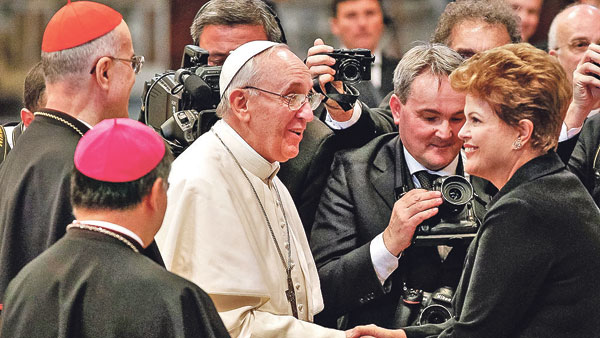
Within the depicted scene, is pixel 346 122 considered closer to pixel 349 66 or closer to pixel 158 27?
pixel 349 66

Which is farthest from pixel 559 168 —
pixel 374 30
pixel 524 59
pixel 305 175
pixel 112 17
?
pixel 374 30

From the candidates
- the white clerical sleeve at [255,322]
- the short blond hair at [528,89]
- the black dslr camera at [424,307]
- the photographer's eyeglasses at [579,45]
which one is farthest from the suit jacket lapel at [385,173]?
the photographer's eyeglasses at [579,45]

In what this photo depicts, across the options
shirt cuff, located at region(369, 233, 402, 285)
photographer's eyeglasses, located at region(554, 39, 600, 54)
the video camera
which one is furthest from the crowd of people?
photographer's eyeglasses, located at region(554, 39, 600, 54)

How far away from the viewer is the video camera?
161 inches

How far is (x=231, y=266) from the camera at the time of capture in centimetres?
344

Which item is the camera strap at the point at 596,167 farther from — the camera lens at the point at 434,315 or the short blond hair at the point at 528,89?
the short blond hair at the point at 528,89

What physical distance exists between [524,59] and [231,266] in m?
1.15

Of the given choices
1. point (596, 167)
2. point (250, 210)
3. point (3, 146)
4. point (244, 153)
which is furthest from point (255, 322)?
point (3, 146)

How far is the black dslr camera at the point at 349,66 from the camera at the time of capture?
432 centimetres

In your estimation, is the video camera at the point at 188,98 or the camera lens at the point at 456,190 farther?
the video camera at the point at 188,98

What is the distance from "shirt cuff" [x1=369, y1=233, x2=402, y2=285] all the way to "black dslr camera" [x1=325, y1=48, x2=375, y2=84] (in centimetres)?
73

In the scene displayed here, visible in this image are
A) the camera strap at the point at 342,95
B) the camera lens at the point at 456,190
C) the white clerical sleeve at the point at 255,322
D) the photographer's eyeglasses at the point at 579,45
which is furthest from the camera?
Result: the photographer's eyeglasses at the point at 579,45

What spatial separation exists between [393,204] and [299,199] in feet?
1.38

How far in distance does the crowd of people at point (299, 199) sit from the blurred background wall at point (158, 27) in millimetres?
4043
